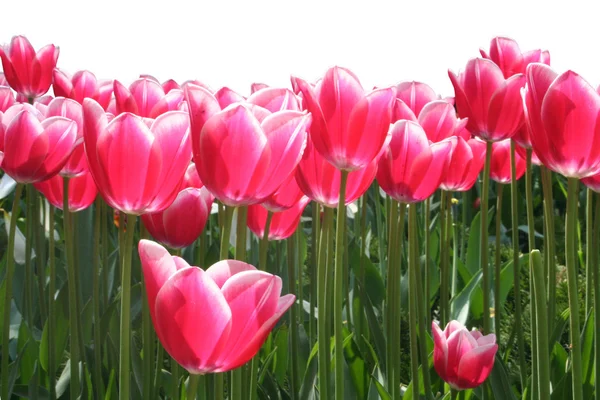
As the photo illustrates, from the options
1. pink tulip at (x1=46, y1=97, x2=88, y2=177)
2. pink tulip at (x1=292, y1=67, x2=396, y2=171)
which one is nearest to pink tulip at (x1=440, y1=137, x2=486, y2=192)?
pink tulip at (x1=292, y1=67, x2=396, y2=171)

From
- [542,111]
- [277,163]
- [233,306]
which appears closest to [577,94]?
[542,111]

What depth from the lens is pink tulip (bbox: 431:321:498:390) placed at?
1.34 m

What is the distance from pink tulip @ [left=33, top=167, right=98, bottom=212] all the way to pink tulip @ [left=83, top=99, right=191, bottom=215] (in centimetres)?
63

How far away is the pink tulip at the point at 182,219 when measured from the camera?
1.28 m

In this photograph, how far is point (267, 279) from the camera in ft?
2.66

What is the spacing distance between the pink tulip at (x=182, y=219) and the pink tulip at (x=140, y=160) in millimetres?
299

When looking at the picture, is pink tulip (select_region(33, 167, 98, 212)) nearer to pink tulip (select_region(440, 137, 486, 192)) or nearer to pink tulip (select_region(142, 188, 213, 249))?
pink tulip (select_region(142, 188, 213, 249))

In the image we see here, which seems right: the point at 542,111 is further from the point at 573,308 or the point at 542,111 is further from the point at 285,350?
the point at 285,350

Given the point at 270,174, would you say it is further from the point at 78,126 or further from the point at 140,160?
the point at 78,126

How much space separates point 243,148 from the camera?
905mm

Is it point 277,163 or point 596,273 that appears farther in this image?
point 596,273

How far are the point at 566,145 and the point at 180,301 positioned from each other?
57cm

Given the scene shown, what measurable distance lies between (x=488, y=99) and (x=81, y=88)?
89 cm

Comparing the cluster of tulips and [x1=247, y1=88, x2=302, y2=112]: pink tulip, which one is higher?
[x1=247, y1=88, x2=302, y2=112]: pink tulip
